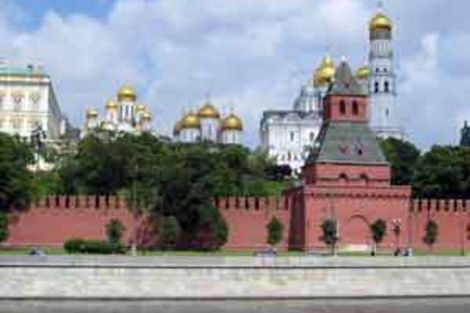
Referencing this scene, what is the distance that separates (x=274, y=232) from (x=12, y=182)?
16.3 metres

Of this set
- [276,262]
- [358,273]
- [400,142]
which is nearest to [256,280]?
[276,262]

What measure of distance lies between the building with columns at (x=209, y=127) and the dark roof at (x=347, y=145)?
198ft

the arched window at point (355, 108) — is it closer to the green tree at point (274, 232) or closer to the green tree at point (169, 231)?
the green tree at point (274, 232)

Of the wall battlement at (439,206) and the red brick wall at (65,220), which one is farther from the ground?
the wall battlement at (439,206)

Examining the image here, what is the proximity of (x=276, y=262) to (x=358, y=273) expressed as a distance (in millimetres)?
3954

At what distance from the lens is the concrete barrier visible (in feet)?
148

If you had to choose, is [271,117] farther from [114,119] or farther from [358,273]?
[358,273]

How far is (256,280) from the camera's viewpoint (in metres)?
47.5

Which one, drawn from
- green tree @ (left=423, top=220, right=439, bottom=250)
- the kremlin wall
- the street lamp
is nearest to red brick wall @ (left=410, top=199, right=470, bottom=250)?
the kremlin wall

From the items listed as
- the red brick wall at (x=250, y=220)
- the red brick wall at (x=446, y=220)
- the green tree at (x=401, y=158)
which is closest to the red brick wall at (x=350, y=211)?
the red brick wall at (x=446, y=220)

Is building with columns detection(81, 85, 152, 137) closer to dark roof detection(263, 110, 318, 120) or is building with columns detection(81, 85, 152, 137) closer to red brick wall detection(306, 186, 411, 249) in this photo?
dark roof detection(263, 110, 318, 120)

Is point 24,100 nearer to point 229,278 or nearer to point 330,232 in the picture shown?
point 330,232

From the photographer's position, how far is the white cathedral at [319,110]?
13188 centimetres

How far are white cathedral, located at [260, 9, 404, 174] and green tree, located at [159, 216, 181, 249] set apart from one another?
211ft
